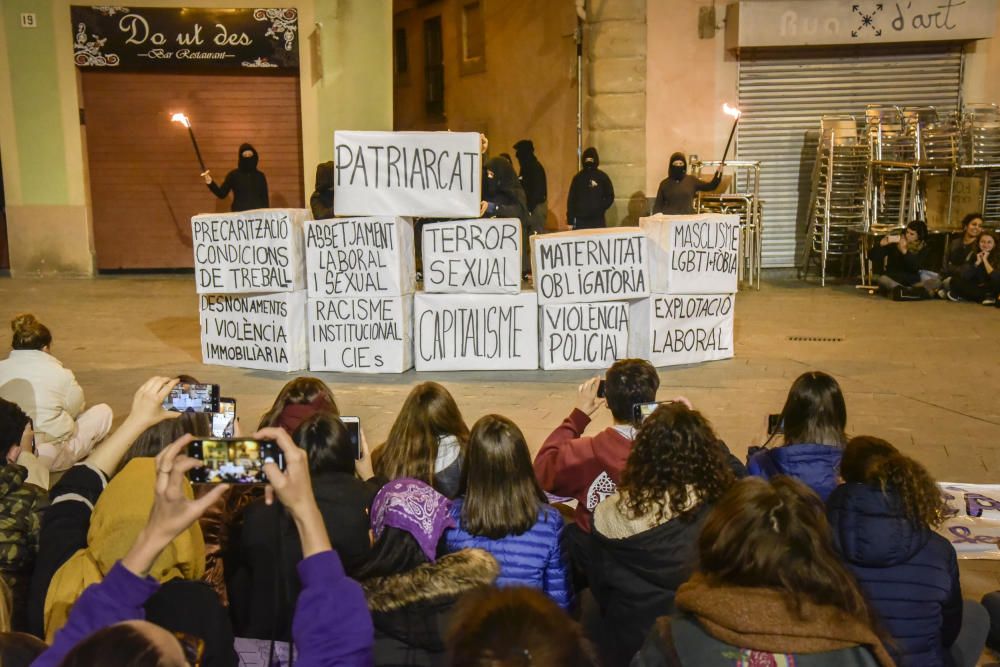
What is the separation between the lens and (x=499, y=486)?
3.92m

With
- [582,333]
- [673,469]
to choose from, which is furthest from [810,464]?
[582,333]

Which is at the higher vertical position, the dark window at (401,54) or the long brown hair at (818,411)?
the dark window at (401,54)

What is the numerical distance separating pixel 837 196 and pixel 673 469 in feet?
43.3

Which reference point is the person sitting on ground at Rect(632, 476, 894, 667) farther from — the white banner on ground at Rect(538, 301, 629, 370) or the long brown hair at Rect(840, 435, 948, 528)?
the white banner on ground at Rect(538, 301, 629, 370)

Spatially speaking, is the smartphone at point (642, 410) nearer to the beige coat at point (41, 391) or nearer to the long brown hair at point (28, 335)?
the beige coat at point (41, 391)

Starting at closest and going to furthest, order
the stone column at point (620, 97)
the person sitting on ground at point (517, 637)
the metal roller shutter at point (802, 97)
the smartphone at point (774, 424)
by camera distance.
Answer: the person sitting on ground at point (517, 637) < the smartphone at point (774, 424) < the stone column at point (620, 97) < the metal roller shutter at point (802, 97)

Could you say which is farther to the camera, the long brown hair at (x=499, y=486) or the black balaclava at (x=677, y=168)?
the black balaclava at (x=677, y=168)

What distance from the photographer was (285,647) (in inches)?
136

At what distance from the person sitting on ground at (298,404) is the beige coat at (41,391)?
228 centimetres

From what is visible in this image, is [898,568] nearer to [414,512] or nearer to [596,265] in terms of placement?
[414,512]

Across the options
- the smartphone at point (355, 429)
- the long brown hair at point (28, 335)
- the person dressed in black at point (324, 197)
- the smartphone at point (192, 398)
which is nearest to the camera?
the smartphone at point (192, 398)

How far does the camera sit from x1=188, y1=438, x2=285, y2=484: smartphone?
7.84 ft

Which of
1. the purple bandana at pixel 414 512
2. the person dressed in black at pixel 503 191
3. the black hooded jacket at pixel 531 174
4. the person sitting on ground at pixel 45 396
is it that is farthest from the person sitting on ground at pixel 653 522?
the black hooded jacket at pixel 531 174

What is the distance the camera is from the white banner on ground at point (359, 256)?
9586 mm
